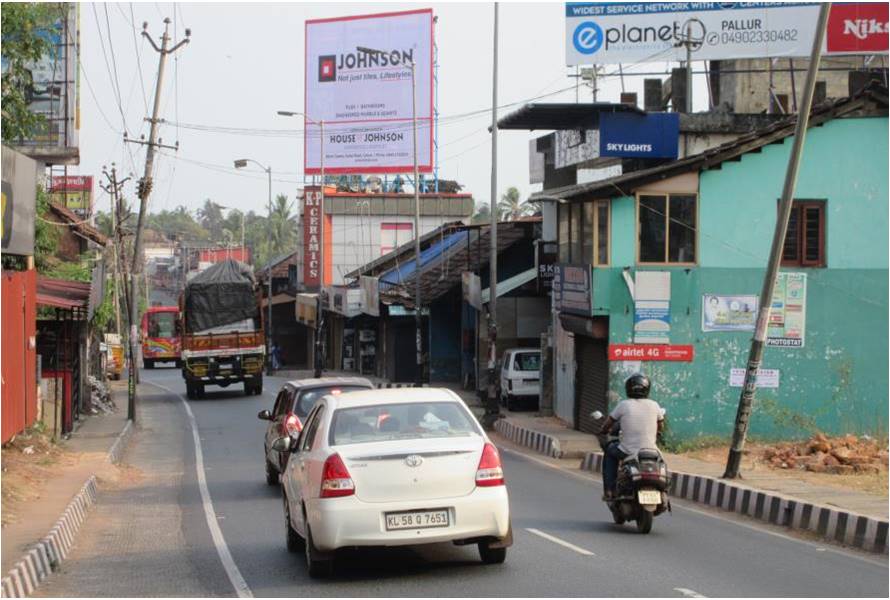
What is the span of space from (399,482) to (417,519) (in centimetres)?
33

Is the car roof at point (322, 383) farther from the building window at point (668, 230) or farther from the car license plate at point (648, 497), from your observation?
the building window at point (668, 230)

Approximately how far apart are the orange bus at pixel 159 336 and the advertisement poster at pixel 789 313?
5671cm

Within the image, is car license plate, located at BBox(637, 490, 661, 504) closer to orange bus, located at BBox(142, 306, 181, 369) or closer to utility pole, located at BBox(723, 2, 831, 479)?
utility pole, located at BBox(723, 2, 831, 479)

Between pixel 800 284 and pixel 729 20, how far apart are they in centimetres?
1090

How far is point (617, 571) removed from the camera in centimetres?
1027

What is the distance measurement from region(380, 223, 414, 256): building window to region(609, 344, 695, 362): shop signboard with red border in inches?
1659

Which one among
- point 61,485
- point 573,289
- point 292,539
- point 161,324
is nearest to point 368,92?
point 161,324

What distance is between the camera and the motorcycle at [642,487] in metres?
12.7

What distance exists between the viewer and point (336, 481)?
31.2ft

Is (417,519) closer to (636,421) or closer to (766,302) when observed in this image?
(636,421)

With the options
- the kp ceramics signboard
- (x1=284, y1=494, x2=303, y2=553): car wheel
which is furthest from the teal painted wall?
(x1=284, y1=494, x2=303, y2=553): car wheel

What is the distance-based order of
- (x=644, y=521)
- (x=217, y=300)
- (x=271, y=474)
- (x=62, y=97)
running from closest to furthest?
(x=644, y=521), (x=271, y=474), (x=217, y=300), (x=62, y=97)

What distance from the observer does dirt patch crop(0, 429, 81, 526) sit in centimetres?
1571

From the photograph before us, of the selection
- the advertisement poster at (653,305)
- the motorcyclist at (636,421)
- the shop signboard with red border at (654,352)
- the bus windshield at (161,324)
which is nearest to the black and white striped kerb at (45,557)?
the motorcyclist at (636,421)
